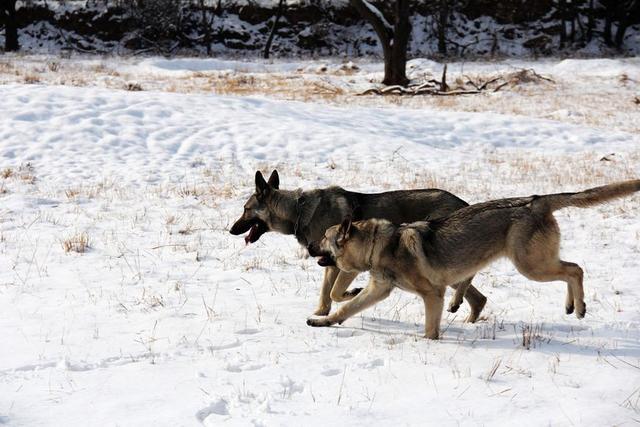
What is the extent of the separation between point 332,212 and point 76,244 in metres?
3.46

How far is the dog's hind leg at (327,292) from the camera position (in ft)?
20.8

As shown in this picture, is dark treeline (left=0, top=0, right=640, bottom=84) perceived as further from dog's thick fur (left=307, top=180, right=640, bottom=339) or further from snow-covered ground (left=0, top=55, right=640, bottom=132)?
dog's thick fur (left=307, top=180, right=640, bottom=339)

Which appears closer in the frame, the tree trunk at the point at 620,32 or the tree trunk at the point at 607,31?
the tree trunk at the point at 620,32

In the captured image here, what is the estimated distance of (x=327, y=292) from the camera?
6.39 m

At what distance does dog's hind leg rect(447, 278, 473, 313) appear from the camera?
21.0ft

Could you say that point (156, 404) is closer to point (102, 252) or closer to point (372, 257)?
point (372, 257)

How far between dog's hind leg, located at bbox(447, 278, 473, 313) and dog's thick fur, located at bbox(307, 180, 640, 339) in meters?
0.69

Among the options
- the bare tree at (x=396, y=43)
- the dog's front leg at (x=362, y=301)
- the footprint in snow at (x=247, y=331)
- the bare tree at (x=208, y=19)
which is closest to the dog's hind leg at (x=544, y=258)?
the dog's front leg at (x=362, y=301)

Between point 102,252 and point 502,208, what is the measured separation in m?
4.96

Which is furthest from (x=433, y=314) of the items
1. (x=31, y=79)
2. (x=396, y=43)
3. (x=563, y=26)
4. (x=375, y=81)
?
(x=563, y=26)

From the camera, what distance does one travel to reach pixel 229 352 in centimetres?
487

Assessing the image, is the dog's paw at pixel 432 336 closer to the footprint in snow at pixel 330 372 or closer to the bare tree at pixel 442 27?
the footprint in snow at pixel 330 372

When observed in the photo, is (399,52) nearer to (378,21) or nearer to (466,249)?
(378,21)

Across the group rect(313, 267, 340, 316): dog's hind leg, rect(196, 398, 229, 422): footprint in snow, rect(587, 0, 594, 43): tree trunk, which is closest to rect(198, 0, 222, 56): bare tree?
rect(587, 0, 594, 43): tree trunk
